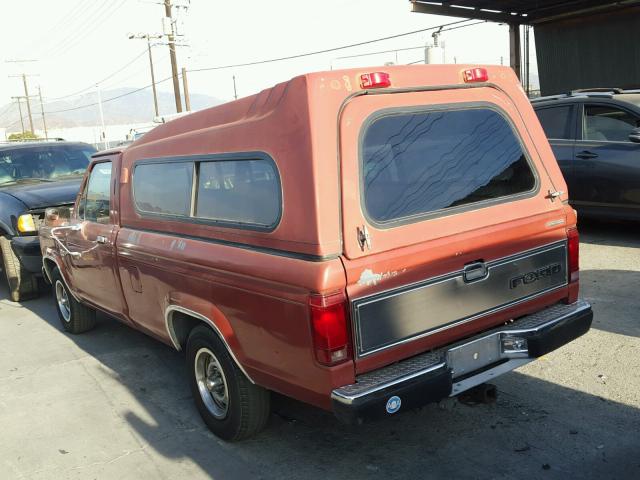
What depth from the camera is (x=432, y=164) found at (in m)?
3.31

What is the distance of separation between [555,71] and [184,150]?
14509 mm

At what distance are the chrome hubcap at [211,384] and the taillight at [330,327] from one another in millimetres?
1166

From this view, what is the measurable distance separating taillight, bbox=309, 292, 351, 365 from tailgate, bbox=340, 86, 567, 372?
2.4 inches

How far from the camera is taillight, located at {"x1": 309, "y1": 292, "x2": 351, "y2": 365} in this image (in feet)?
8.91

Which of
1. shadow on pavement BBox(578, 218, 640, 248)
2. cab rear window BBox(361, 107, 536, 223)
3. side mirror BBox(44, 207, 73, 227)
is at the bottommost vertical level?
shadow on pavement BBox(578, 218, 640, 248)

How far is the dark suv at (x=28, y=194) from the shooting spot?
7.30 m

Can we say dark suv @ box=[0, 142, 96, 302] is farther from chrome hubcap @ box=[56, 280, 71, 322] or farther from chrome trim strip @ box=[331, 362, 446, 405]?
chrome trim strip @ box=[331, 362, 446, 405]

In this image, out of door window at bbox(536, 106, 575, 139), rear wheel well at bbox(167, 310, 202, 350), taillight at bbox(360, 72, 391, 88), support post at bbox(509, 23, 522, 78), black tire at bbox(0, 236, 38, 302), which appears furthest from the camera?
support post at bbox(509, 23, 522, 78)

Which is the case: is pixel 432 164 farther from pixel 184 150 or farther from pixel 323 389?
pixel 184 150

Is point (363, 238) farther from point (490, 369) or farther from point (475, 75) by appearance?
point (475, 75)

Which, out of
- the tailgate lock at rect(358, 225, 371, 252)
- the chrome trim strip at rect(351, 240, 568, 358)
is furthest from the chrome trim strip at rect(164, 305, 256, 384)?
the tailgate lock at rect(358, 225, 371, 252)

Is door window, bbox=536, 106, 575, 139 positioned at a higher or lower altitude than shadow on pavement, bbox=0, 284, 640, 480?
higher

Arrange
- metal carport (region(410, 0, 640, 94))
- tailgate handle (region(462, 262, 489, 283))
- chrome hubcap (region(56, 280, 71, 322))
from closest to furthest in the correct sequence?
tailgate handle (region(462, 262, 489, 283)) → chrome hubcap (region(56, 280, 71, 322)) → metal carport (region(410, 0, 640, 94))

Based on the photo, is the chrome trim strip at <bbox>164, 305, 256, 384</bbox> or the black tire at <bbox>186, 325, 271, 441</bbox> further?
the black tire at <bbox>186, 325, 271, 441</bbox>
